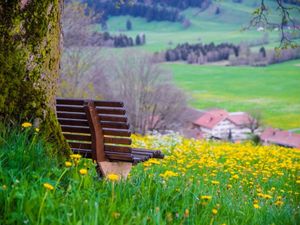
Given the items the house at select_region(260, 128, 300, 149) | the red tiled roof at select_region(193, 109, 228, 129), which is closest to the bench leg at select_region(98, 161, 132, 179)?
the house at select_region(260, 128, 300, 149)

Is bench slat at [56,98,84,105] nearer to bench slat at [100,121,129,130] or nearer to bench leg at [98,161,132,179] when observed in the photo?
bench slat at [100,121,129,130]

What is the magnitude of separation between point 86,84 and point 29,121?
2274 cm

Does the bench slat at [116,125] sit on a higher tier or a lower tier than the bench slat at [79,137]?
higher

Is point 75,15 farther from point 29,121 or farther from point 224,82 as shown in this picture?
point 224,82

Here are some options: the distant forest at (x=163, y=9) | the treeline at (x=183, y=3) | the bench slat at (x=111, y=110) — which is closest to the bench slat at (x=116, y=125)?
the bench slat at (x=111, y=110)

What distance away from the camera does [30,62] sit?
14.1ft

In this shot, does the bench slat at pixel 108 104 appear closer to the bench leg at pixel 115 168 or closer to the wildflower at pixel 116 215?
the bench leg at pixel 115 168

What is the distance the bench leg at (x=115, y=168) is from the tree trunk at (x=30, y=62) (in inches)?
21.4

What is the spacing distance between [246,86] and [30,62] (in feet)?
283

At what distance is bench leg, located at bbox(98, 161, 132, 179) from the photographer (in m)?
4.87

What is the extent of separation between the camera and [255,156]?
10.4 m

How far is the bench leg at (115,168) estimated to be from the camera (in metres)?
4.87

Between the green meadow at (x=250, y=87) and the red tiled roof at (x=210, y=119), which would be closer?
the red tiled roof at (x=210, y=119)

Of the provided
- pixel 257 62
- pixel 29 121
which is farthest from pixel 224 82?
pixel 29 121
